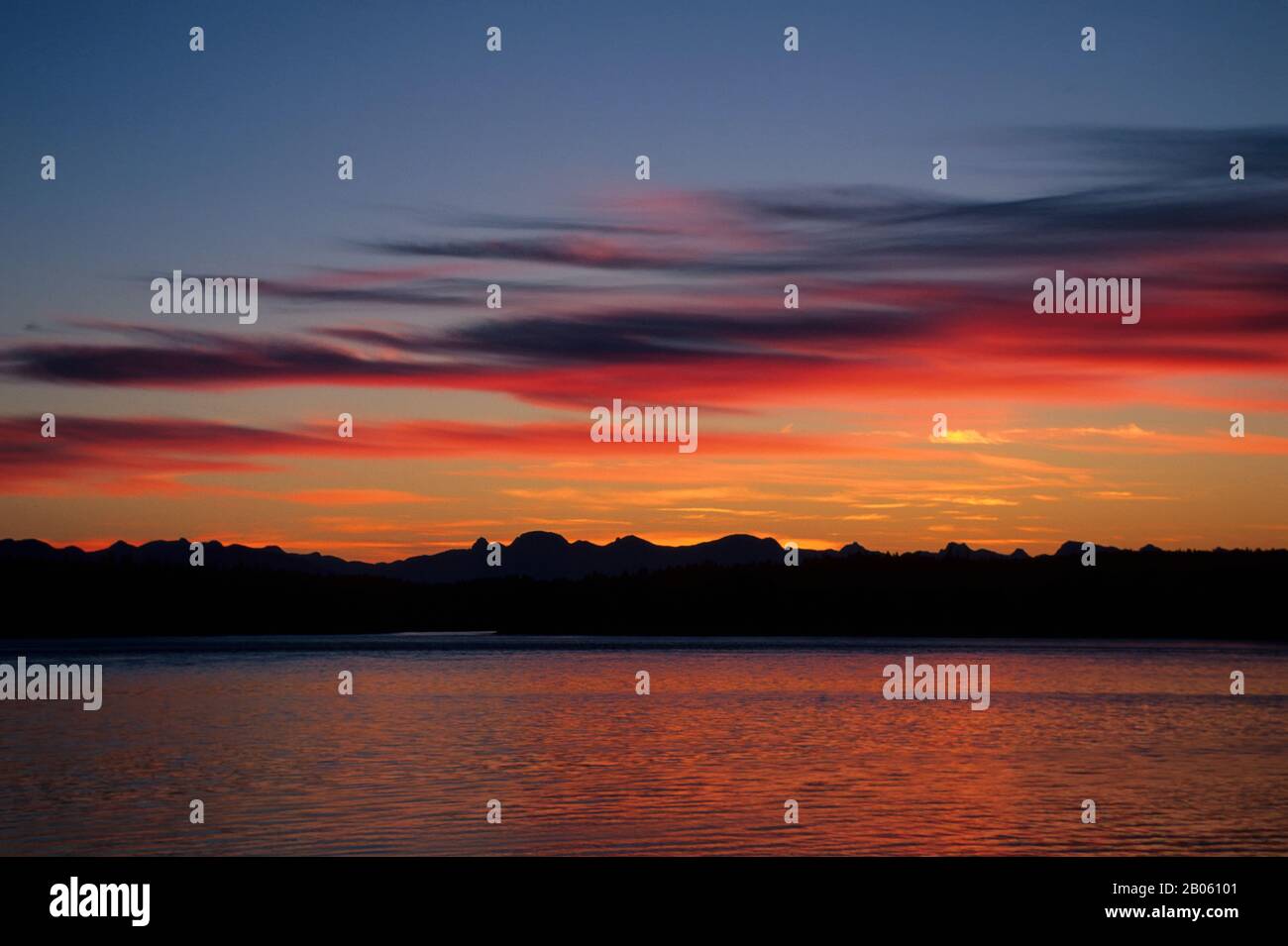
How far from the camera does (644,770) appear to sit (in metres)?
40.8

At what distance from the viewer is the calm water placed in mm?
29375

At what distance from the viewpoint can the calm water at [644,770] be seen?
2938 centimetres

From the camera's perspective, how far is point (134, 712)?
2557 inches

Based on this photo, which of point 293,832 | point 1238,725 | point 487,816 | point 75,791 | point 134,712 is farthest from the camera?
point 134,712
